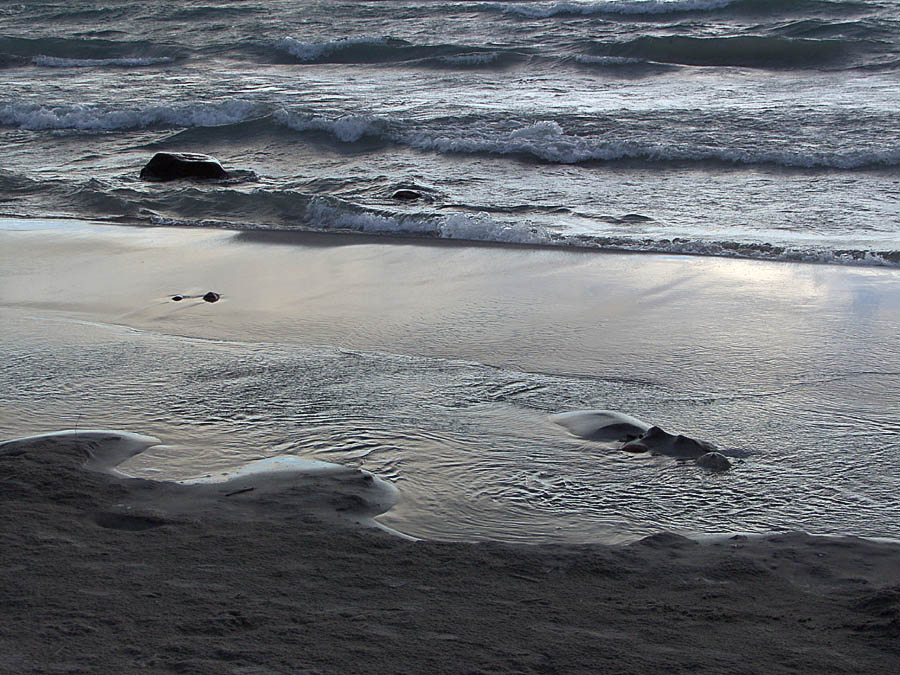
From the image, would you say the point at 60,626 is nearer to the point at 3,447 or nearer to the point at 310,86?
the point at 3,447

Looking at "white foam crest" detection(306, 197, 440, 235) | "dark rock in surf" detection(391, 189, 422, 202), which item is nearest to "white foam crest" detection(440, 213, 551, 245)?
"white foam crest" detection(306, 197, 440, 235)

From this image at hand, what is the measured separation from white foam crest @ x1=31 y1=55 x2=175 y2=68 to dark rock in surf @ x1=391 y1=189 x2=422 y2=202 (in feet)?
40.8

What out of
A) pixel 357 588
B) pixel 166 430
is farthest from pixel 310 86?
pixel 357 588

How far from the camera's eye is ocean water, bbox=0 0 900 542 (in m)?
3.09

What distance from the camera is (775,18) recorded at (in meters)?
19.3

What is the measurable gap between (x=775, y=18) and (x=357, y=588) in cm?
1968

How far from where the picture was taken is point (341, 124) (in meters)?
11.2

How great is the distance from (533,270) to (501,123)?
5708 mm

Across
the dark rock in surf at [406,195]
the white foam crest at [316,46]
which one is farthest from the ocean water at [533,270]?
the white foam crest at [316,46]

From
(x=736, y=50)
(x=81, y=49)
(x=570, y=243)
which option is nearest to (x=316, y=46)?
(x=81, y=49)

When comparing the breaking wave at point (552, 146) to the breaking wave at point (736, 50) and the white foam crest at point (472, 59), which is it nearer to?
the white foam crest at point (472, 59)

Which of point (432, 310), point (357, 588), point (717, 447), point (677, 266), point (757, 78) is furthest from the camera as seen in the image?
point (757, 78)

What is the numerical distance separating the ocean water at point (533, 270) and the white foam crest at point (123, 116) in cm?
5

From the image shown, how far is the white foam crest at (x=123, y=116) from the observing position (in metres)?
12.4
